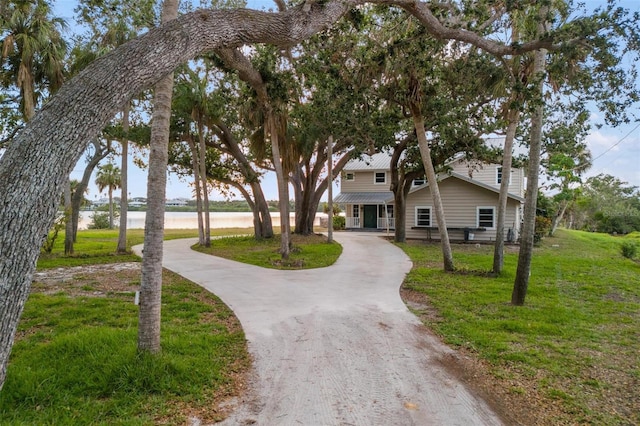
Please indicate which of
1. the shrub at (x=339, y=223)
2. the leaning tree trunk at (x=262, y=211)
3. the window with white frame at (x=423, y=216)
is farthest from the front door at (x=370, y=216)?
the leaning tree trunk at (x=262, y=211)

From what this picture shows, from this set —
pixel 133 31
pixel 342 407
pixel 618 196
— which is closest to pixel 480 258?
pixel 342 407

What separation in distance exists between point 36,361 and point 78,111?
3.11m

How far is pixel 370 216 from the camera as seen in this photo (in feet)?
92.7

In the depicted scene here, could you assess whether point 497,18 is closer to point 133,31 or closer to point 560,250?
point 133,31

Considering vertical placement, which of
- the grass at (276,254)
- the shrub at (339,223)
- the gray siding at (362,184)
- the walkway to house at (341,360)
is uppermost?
the gray siding at (362,184)

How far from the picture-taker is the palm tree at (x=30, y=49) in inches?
401

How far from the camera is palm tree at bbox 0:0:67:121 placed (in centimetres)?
1019

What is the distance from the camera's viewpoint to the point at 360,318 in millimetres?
5957

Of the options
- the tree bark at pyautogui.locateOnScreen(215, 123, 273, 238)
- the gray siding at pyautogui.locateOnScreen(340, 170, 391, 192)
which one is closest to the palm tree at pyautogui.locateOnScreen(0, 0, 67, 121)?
the tree bark at pyautogui.locateOnScreen(215, 123, 273, 238)

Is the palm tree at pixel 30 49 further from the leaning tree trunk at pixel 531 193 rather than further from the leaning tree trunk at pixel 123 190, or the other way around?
the leaning tree trunk at pixel 531 193

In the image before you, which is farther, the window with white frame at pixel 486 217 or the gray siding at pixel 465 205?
the window with white frame at pixel 486 217

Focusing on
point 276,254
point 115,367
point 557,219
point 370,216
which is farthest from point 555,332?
point 557,219

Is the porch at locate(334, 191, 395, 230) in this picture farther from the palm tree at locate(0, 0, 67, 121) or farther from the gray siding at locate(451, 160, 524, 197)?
the palm tree at locate(0, 0, 67, 121)

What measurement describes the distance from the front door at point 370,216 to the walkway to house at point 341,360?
19.5 m
